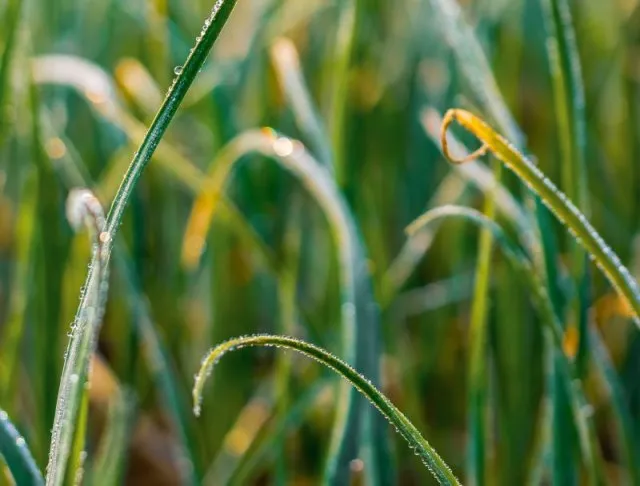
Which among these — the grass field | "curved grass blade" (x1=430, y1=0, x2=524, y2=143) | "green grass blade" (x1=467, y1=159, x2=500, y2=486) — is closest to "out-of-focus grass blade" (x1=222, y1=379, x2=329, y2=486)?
the grass field

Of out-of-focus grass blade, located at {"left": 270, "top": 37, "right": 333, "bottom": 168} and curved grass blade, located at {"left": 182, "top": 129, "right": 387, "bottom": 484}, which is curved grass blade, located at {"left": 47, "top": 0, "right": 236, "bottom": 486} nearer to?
curved grass blade, located at {"left": 182, "top": 129, "right": 387, "bottom": 484}

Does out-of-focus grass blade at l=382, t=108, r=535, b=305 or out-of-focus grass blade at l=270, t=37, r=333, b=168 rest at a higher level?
out-of-focus grass blade at l=270, t=37, r=333, b=168

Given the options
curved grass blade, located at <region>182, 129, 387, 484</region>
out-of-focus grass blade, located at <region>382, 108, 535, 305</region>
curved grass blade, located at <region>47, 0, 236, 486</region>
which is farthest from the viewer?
out-of-focus grass blade, located at <region>382, 108, 535, 305</region>

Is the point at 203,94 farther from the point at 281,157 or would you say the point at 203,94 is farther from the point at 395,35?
the point at 395,35

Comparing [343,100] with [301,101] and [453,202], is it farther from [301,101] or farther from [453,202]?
[453,202]

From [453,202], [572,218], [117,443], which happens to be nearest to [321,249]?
[453,202]

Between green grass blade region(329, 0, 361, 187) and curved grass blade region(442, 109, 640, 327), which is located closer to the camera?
curved grass blade region(442, 109, 640, 327)

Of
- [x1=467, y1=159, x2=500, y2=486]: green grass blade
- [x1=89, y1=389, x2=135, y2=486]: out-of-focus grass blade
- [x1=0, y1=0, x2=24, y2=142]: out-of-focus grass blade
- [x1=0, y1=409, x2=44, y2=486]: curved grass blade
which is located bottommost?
[x1=467, y1=159, x2=500, y2=486]: green grass blade

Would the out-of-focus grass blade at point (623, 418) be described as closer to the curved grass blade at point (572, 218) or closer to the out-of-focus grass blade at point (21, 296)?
the curved grass blade at point (572, 218)

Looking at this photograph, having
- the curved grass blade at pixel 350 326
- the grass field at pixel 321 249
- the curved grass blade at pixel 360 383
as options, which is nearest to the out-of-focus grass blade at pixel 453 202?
the grass field at pixel 321 249
